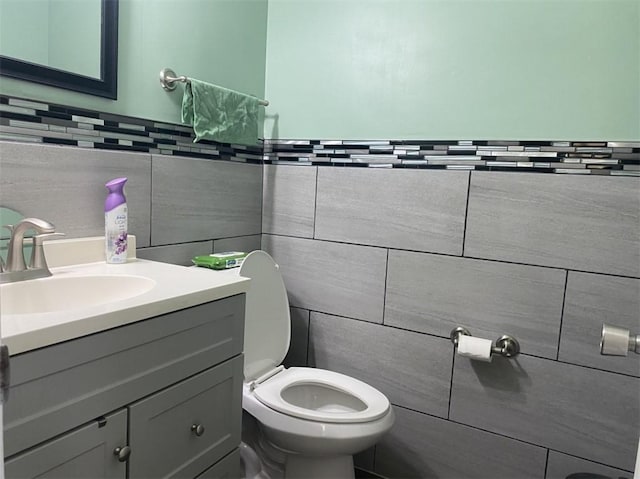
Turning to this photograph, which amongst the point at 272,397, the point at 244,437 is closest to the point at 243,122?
the point at 272,397

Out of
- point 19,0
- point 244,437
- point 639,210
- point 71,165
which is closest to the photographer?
point 19,0

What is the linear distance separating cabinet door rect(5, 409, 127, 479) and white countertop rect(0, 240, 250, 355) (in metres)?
0.19

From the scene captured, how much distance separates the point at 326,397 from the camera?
1.79m

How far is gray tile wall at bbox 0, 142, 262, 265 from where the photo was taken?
4.04ft

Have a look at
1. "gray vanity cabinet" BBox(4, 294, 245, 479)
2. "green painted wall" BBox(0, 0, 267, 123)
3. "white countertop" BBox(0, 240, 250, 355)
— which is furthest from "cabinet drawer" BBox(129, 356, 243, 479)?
"green painted wall" BBox(0, 0, 267, 123)

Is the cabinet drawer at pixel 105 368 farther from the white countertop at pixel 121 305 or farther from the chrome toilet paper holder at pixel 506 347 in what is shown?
the chrome toilet paper holder at pixel 506 347

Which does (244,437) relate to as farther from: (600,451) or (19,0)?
(19,0)

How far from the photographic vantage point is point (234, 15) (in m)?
1.87

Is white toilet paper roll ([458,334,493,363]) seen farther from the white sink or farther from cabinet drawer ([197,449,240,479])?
the white sink

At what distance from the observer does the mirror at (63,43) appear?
1.19 meters

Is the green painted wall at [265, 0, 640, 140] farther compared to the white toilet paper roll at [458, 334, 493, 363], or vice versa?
the white toilet paper roll at [458, 334, 493, 363]

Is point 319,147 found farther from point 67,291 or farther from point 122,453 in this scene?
point 122,453

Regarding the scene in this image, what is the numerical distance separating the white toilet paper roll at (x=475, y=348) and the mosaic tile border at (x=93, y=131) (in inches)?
46.6

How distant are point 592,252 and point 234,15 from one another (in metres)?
1.60
